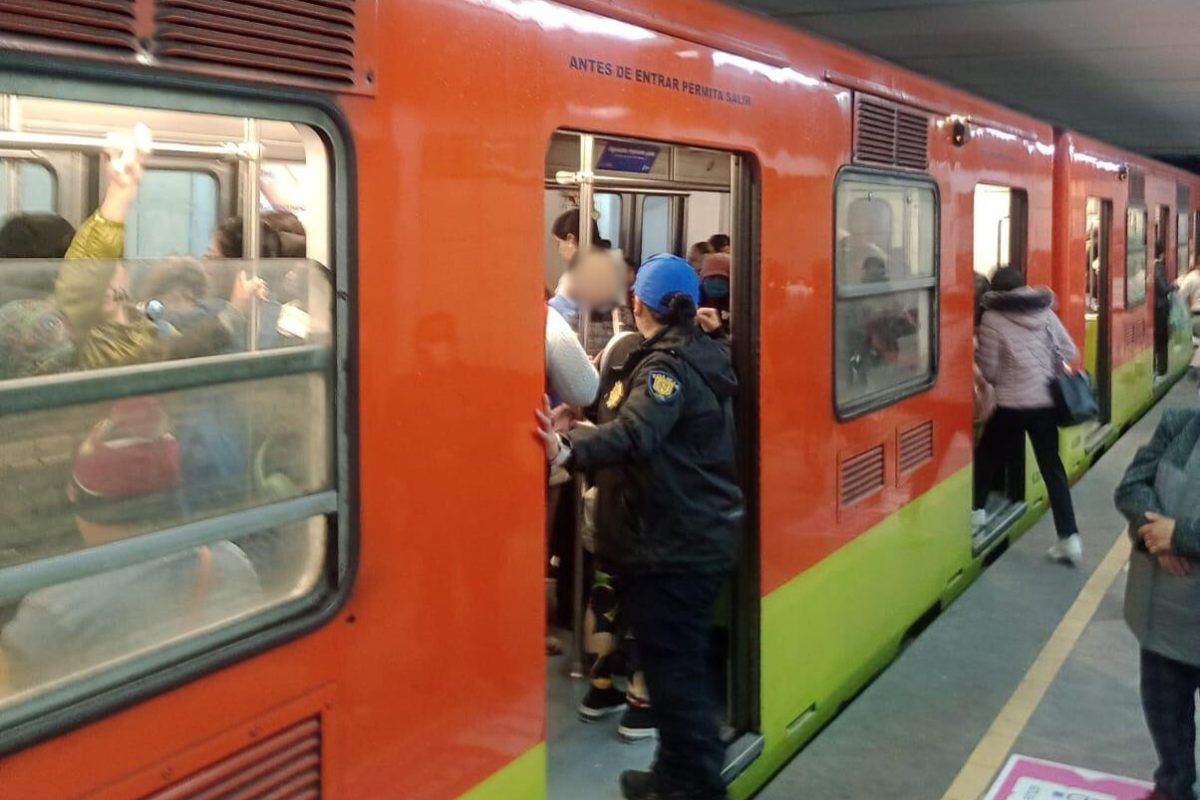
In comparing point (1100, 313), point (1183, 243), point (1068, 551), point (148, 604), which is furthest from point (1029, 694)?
point (1183, 243)

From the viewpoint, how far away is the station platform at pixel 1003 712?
4.21 m

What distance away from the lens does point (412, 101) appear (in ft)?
7.75

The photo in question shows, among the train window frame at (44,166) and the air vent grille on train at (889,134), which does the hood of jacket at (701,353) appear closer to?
the air vent grille on train at (889,134)

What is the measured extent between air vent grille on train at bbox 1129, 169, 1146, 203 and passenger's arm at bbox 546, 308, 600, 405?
8839mm

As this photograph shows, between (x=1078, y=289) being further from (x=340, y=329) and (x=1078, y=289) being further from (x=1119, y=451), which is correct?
(x=340, y=329)

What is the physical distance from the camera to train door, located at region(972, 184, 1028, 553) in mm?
Answer: 7250

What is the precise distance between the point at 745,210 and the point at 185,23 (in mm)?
2235

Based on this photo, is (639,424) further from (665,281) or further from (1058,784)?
(1058,784)

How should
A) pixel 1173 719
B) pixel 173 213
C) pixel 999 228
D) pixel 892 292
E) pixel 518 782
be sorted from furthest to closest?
1. pixel 999 228
2. pixel 892 292
3. pixel 173 213
4. pixel 1173 719
5. pixel 518 782

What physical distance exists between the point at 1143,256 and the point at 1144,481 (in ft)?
30.1

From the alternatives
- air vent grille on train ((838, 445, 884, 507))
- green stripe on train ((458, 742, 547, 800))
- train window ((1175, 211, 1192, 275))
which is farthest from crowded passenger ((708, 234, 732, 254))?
train window ((1175, 211, 1192, 275))

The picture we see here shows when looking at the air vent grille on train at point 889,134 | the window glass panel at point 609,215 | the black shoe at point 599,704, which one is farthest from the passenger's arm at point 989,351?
the black shoe at point 599,704

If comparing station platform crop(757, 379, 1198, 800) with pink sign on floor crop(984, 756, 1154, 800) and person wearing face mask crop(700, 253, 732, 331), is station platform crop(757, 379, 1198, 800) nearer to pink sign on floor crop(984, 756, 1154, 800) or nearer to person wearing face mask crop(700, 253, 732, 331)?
pink sign on floor crop(984, 756, 1154, 800)

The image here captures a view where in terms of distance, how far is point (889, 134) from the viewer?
16.3ft
